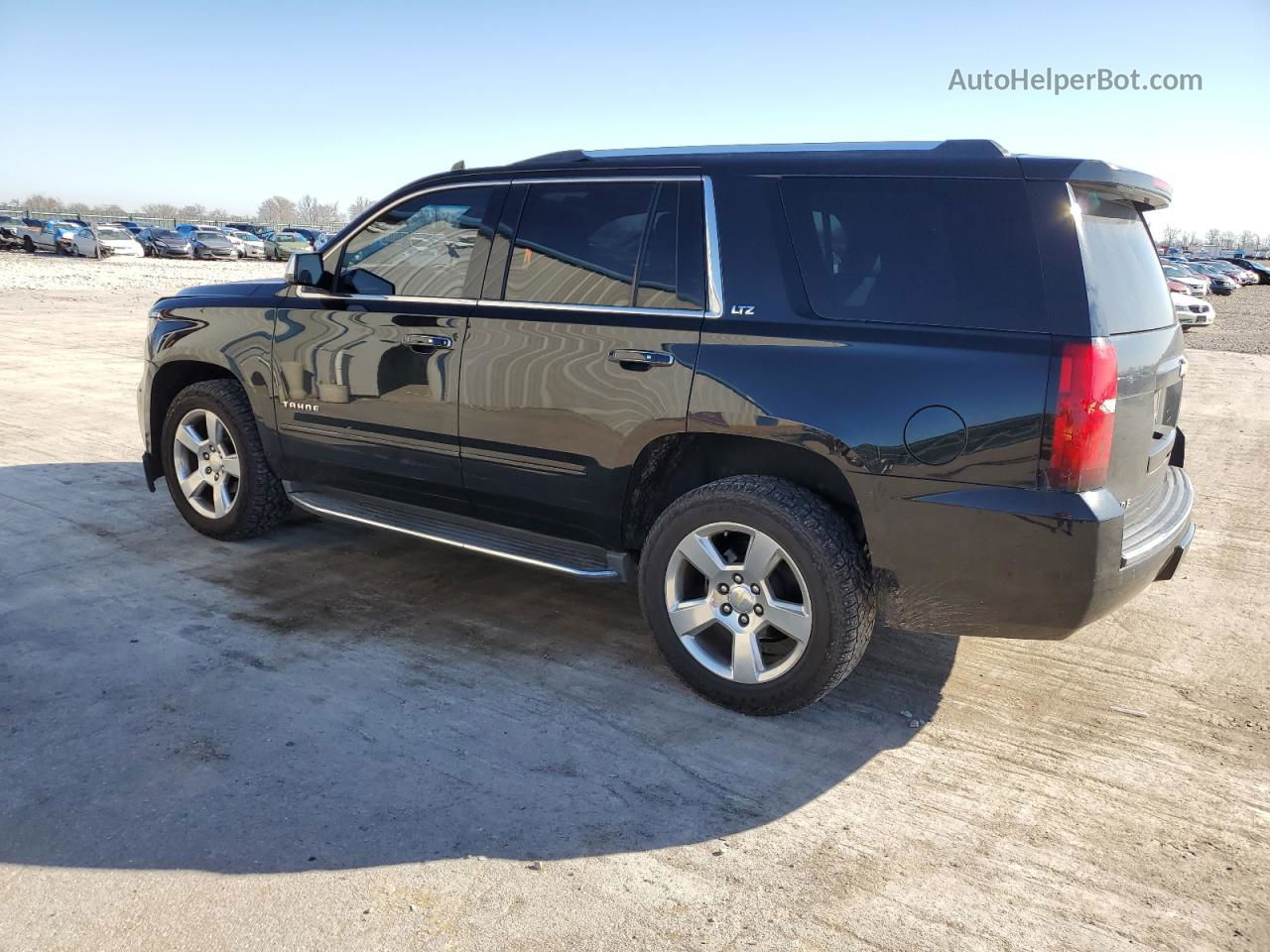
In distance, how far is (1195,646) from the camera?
455 cm

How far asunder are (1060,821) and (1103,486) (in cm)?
104

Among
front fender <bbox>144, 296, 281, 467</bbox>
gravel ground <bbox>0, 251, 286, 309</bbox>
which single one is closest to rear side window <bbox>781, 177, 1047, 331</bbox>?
front fender <bbox>144, 296, 281, 467</bbox>

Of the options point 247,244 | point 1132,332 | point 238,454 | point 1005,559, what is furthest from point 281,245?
point 1005,559

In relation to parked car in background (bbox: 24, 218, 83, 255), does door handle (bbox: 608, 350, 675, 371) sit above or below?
below

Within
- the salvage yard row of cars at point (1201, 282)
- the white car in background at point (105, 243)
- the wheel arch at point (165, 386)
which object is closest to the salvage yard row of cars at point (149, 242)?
the white car in background at point (105, 243)

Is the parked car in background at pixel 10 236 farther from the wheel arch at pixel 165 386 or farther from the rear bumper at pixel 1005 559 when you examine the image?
the rear bumper at pixel 1005 559

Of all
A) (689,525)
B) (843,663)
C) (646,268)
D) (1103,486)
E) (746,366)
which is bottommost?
(843,663)

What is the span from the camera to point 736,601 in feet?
12.3

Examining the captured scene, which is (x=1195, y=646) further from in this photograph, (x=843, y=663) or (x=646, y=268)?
(x=646, y=268)

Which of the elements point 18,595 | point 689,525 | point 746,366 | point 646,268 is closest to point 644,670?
point 689,525

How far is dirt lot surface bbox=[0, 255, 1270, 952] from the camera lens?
2666mm

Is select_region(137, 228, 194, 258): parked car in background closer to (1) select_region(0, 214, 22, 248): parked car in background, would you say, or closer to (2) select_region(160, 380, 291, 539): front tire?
(1) select_region(0, 214, 22, 248): parked car in background

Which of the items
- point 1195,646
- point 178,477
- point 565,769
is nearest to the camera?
point 565,769

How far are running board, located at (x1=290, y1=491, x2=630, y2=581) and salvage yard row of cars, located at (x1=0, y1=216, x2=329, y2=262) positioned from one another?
115 feet
